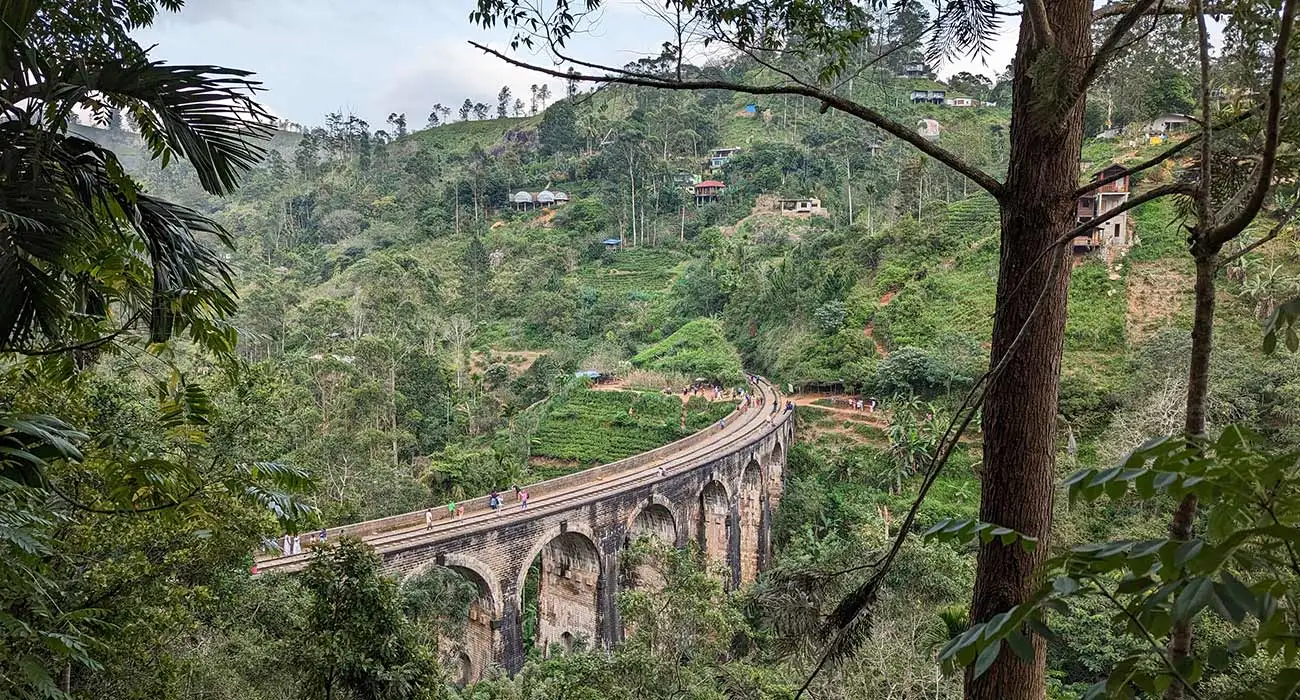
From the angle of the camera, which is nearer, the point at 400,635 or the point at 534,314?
the point at 400,635

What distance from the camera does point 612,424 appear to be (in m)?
29.1

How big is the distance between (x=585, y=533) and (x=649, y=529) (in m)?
3.58

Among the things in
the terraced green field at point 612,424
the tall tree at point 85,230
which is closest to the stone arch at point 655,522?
the terraced green field at point 612,424

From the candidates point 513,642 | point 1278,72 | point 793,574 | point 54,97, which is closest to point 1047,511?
point 793,574

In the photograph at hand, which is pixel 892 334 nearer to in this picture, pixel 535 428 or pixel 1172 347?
pixel 1172 347

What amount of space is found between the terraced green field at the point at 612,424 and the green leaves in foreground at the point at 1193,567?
2673 centimetres

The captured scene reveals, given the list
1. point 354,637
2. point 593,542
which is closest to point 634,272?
point 593,542

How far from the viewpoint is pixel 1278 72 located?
1161 mm

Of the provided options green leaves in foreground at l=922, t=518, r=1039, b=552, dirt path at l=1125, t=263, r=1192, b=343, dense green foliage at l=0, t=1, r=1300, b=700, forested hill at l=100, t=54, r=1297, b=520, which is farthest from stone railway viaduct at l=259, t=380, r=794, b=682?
dirt path at l=1125, t=263, r=1192, b=343

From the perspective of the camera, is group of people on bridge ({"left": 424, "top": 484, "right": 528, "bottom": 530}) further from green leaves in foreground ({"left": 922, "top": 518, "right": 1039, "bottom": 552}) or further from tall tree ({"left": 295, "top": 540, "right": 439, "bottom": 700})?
green leaves in foreground ({"left": 922, "top": 518, "right": 1039, "bottom": 552})

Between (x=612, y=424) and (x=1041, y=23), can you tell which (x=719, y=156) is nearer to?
(x=612, y=424)

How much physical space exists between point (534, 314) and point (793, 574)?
36.8 m

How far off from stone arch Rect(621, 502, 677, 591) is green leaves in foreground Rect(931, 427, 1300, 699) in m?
16.2

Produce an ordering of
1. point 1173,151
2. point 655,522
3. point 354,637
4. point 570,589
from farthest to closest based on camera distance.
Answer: point 655,522 < point 570,589 < point 354,637 < point 1173,151
